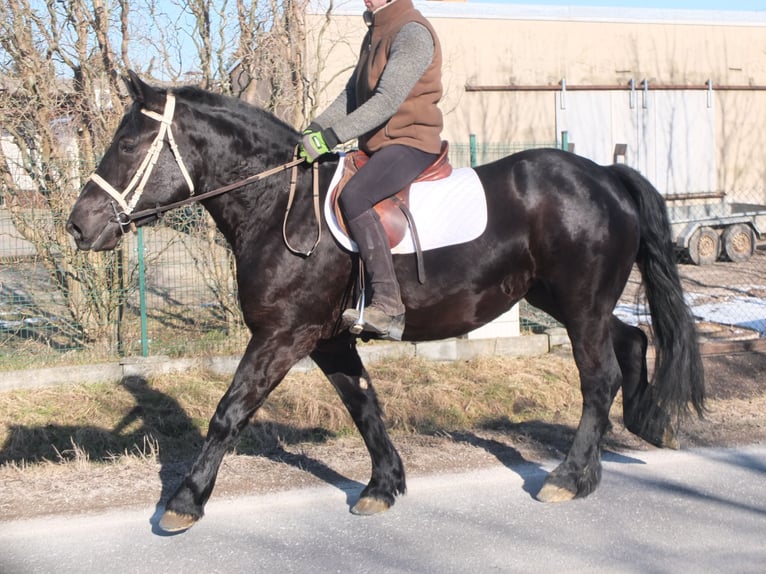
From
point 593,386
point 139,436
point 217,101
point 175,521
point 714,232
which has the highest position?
point 217,101

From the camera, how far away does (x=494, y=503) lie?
497 cm

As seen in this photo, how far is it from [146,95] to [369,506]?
262 cm

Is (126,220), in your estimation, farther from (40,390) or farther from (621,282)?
(40,390)

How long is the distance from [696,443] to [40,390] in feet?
21.7

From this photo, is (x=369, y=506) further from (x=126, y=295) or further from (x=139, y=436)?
(x=126, y=295)

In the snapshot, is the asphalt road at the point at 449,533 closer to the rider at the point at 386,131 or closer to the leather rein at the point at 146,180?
the rider at the point at 386,131

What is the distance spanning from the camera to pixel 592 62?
68.1 ft

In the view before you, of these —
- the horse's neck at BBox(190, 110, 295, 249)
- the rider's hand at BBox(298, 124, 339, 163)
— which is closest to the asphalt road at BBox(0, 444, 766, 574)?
the horse's neck at BBox(190, 110, 295, 249)

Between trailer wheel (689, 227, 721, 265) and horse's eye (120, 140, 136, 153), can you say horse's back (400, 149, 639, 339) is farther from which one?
trailer wheel (689, 227, 721, 265)

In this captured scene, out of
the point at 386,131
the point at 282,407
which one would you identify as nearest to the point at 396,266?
the point at 386,131

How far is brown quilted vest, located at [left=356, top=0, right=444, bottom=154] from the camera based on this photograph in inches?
190

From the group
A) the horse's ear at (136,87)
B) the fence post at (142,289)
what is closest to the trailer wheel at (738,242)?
the fence post at (142,289)

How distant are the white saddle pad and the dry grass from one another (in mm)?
3167

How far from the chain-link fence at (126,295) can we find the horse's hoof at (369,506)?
526 cm
